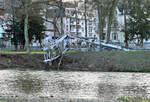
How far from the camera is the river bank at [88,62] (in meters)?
44.6

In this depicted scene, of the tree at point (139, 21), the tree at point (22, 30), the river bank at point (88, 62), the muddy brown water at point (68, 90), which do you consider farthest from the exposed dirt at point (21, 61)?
the tree at point (139, 21)

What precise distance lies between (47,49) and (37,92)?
85.1 feet

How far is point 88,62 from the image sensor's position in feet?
152

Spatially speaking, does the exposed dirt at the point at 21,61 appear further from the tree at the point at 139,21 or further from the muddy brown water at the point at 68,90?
the tree at the point at 139,21

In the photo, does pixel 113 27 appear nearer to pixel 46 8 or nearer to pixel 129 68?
pixel 46 8

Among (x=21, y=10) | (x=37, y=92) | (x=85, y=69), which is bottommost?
(x=85, y=69)

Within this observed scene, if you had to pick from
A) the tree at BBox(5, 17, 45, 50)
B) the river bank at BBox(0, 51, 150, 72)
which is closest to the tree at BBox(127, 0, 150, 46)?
the tree at BBox(5, 17, 45, 50)

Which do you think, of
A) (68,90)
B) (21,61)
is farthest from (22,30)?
(68,90)

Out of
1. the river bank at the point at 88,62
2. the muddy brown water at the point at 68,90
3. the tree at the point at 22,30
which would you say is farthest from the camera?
the tree at the point at 22,30

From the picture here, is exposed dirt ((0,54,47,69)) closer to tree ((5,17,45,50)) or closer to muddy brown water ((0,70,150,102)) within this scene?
muddy brown water ((0,70,150,102))

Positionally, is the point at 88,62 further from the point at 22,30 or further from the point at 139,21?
the point at 139,21

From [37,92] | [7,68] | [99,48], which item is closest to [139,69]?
[99,48]

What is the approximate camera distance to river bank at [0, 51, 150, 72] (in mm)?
44559

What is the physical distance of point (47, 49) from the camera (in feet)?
151
